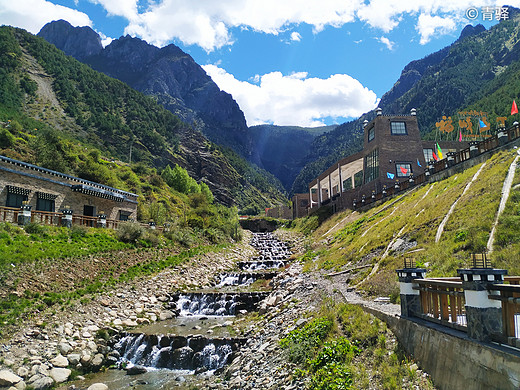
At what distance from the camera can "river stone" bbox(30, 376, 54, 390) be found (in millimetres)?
11016

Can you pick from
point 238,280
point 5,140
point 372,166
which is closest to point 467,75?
point 372,166

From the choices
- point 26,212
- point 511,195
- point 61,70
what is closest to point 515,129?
point 511,195

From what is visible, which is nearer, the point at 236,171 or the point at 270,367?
the point at 270,367

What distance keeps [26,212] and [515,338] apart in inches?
951

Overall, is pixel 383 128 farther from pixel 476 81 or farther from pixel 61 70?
pixel 476 81

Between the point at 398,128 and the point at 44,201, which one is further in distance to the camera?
the point at 398,128

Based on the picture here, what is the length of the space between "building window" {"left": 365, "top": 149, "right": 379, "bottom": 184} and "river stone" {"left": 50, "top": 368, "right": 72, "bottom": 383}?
36142 millimetres

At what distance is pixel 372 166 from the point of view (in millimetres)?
41344

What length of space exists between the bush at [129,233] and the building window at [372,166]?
92.8 feet

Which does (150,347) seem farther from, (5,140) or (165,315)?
(5,140)

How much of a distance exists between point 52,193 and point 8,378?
19366 mm

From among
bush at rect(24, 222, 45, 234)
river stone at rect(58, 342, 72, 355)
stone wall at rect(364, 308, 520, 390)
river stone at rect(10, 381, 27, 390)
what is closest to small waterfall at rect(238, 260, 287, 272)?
bush at rect(24, 222, 45, 234)

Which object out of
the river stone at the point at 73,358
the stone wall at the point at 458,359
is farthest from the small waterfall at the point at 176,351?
the stone wall at the point at 458,359

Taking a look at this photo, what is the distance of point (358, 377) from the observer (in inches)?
287
